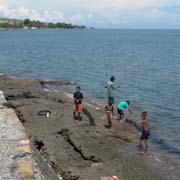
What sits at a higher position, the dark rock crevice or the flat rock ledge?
the flat rock ledge

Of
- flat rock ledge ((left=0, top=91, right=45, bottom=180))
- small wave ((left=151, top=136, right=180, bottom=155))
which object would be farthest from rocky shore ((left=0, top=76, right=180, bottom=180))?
small wave ((left=151, top=136, right=180, bottom=155))

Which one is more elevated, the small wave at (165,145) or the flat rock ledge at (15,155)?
the flat rock ledge at (15,155)

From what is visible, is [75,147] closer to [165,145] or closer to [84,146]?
[84,146]

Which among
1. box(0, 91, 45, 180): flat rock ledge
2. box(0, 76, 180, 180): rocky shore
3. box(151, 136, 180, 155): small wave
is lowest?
box(151, 136, 180, 155): small wave

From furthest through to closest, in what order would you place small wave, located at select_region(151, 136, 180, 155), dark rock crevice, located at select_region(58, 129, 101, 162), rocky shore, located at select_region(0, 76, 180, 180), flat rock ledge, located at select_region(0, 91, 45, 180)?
1. small wave, located at select_region(151, 136, 180, 155)
2. dark rock crevice, located at select_region(58, 129, 101, 162)
3. rocky shore, located at select_region(0, 76, 180, 180)
4. flat rock ledge, located at select_region(0, 91, 45, 180)

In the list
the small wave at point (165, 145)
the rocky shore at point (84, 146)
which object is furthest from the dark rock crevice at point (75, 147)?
the small wave at point (165, 145)

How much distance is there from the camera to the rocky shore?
12.0 meters

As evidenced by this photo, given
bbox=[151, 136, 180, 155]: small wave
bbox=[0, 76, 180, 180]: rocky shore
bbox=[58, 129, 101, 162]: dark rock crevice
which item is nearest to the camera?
bbox=[0, 76, 180, 180]: rocky shore

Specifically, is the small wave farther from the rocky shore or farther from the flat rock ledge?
the flat rock ledge

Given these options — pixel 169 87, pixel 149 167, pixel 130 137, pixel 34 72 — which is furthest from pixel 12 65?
pixel 149 167

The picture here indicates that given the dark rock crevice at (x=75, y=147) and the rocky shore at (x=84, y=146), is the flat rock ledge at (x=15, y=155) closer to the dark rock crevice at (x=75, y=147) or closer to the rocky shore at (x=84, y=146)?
the rocky shore at (x=84, y=146)

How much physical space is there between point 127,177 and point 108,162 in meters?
1.11

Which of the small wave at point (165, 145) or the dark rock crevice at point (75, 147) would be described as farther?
the small wave at point (165, 145)

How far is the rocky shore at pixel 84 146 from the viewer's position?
39.5ft
